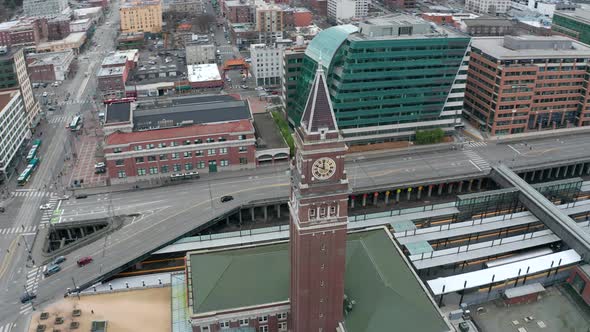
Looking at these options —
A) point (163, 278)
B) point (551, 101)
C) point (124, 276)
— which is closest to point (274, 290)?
point (163, 278)

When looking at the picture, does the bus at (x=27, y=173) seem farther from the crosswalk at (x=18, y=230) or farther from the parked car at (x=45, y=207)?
the crosswalk at (x=18, y=230)

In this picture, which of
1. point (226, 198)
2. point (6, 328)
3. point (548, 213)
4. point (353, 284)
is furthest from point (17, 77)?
point (548, 213)

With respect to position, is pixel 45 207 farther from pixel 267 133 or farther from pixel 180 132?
pixel 267 133

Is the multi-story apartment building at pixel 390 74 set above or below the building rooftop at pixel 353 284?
above

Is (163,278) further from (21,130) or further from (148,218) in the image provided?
(21,130)

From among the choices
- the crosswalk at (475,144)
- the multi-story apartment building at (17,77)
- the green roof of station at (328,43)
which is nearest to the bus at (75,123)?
the multi-story apartment building at (17,77)
